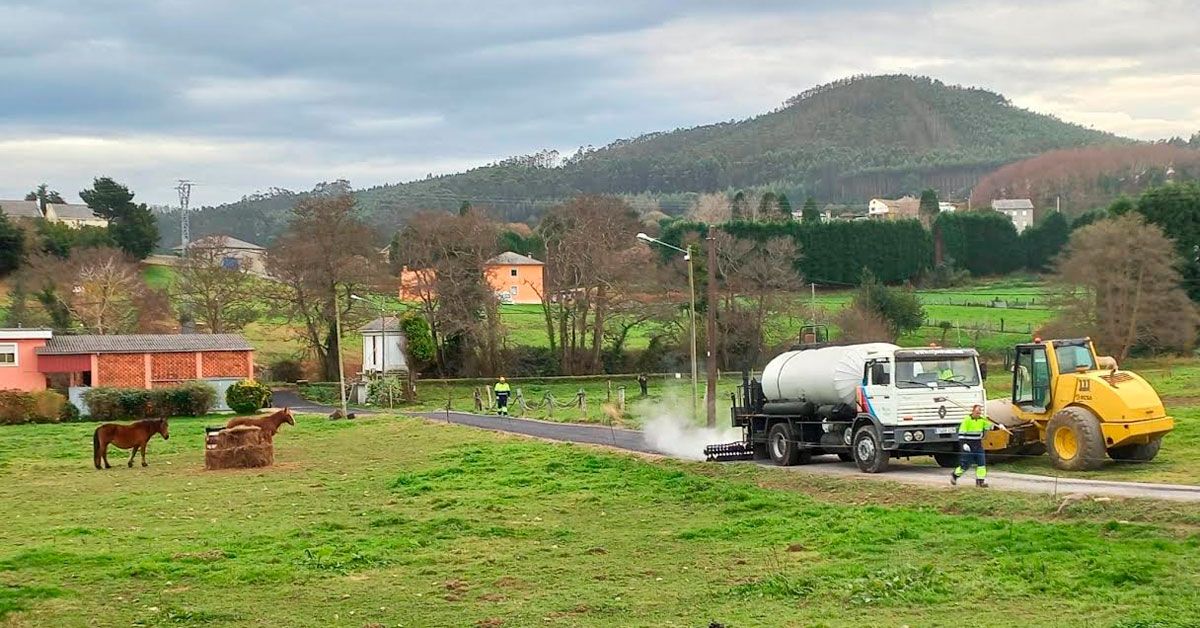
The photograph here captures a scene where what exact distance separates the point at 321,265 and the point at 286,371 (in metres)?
9.28

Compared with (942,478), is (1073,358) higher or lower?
higher

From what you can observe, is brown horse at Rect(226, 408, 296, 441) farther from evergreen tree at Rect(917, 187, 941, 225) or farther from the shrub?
evergreen tree at Rect(917, 187, 941, 225)

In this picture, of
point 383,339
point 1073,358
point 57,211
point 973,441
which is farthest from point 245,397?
point 57,211

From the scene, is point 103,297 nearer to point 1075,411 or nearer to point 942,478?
point 942,478

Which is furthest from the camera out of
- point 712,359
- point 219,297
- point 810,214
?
point 810,214

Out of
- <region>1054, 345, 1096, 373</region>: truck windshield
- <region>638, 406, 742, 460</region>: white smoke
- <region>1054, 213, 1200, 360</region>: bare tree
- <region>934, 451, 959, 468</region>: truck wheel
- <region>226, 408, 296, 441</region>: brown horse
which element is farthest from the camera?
<region>1054, 213, 1200, 360</region>: bare tree

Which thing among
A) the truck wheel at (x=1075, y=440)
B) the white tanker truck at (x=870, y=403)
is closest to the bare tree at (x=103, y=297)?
the white tanker truck at (x=870, y=403)

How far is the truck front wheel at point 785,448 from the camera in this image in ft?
99.6

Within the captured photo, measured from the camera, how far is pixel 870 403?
27688mm

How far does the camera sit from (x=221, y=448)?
113 feet

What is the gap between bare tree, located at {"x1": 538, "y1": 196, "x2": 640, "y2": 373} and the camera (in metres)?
80.0

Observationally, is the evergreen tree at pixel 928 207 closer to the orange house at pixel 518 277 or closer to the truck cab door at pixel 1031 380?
the orange house at pixel 518 277

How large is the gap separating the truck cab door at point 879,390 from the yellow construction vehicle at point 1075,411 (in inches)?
94.1

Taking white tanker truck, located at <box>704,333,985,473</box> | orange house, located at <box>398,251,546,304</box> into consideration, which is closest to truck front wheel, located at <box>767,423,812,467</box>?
white tanker truck, located at <box>704,333,985,473</box>
